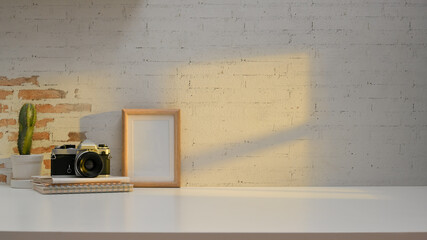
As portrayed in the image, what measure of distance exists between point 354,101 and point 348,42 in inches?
10.7

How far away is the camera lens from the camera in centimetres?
205

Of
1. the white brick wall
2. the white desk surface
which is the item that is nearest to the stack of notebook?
the white desk surface

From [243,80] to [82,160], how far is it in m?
0.80

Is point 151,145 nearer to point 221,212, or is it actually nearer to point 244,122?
point 244,122

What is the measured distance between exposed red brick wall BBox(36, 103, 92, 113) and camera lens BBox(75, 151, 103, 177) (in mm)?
340

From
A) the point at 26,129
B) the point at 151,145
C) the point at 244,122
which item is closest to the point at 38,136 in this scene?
the point at 26,129

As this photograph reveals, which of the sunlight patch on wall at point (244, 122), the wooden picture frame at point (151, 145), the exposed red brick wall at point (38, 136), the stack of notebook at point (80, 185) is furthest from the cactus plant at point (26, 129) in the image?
the sunlight patch on wall at point (244, 122)

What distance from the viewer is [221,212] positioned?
149 centimetres

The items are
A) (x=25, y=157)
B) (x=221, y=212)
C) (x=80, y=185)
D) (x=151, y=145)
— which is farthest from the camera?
(x=151, y=145)

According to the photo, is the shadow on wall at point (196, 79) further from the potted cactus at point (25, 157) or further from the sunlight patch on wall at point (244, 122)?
the potted cactus at point (25, 157)

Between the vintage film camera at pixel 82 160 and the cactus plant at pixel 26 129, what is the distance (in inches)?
6.5

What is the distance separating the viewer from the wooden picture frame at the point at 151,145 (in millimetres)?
2303

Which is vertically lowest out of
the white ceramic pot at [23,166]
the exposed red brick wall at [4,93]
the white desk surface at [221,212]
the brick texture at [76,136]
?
the white desk surface at [221,212]

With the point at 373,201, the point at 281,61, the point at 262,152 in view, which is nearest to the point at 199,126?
the point at 262,152
